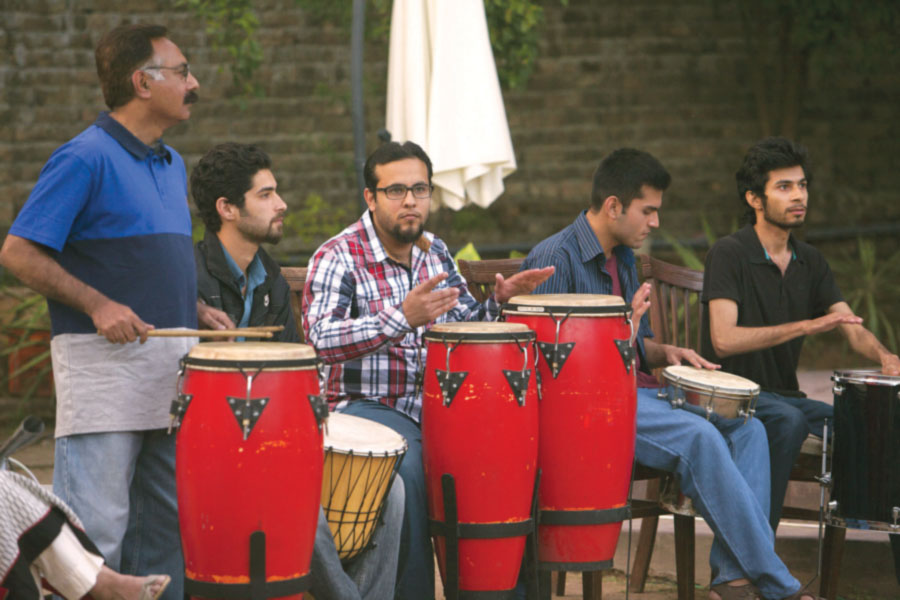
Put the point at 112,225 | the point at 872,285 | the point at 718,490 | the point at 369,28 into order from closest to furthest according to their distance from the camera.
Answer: the point at 112,225, the point at 718,490, the point at 872,285, the point at 369,28

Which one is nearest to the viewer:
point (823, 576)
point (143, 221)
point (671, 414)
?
point (143, 221)

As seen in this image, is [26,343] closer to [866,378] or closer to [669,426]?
[669,426]

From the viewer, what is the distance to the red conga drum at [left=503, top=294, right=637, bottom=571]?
3.79 m

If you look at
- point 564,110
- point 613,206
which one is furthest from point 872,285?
point 613,206

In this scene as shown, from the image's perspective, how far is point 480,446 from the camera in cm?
361

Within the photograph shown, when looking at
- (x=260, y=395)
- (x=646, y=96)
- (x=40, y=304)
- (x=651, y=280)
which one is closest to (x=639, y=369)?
(x=651, y=280)

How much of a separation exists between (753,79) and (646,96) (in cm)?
89

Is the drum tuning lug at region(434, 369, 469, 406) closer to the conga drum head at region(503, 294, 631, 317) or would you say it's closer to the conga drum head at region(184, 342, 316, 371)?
the conga drum head at region(503, 294, 631, 317)

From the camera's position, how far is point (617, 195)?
451 centimetres

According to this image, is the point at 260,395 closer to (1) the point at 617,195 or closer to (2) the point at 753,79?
(1) the point at 617,195

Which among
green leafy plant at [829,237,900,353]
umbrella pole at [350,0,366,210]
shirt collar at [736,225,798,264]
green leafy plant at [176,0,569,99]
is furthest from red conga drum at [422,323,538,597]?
green leafy plant at [829,237,900,353]

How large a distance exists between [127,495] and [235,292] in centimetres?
91

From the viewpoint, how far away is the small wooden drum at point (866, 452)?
13.9 feet

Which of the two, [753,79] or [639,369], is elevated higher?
[753,79]
